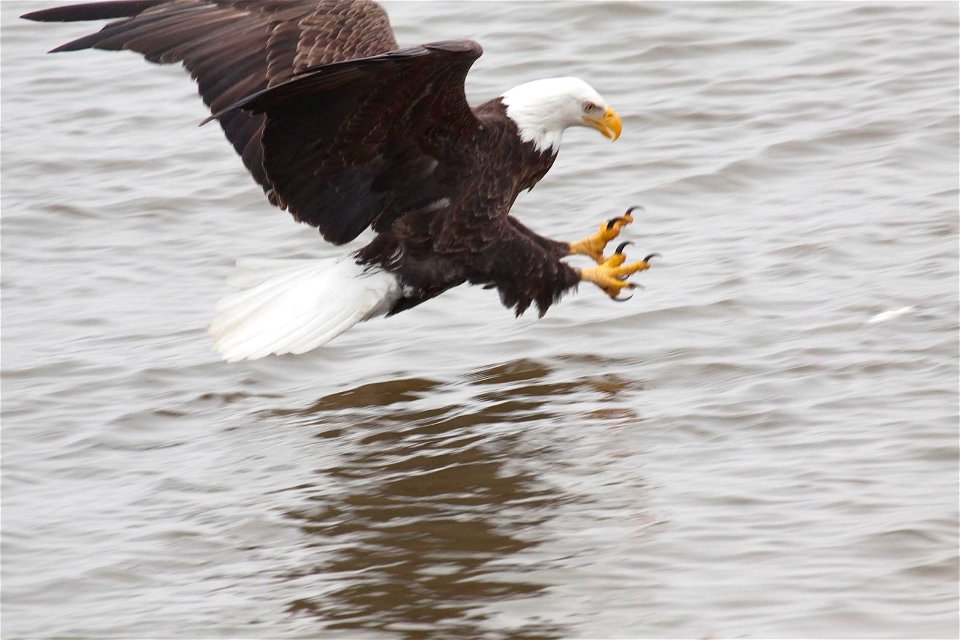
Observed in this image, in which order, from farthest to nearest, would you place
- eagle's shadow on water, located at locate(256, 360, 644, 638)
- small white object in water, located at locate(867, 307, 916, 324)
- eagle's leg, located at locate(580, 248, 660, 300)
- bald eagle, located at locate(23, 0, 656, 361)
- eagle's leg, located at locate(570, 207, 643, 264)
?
1. eagle's leg, located at locate(570, 207, 643, 264)
2. eagle's leg, located at locate(580, 248, 660, 300)
3. small white object in water, located at locate(867, 307, 916, 324)
4. bald eagle, located at locate(23, 0, 656, 361)
5. eagle's shadow on water, located at locate(256, 360, 644, 638)

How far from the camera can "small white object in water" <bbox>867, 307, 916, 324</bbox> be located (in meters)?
5.62

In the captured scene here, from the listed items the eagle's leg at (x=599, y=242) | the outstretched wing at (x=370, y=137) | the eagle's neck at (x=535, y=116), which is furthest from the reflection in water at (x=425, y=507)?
the eagle's neck at (x=535, y=116)

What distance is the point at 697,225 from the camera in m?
6.82

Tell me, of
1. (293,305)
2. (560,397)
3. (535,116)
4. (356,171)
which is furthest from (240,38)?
(560,397)

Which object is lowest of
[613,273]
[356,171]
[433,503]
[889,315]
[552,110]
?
[433,503]

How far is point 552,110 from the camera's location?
5.54 meters

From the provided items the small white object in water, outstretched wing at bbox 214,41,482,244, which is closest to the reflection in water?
outstretched wing at bbox 214,41,482,244

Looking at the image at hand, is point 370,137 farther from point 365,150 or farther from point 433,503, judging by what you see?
point 433,503

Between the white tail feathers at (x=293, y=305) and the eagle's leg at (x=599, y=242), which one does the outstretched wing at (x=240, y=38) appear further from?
the eagle's leg at (x=599, y=242)

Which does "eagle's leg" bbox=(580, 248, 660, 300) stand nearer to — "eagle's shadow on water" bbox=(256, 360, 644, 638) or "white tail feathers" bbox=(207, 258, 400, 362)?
"eagle's shadow on water" bbox=(256, 360, 644, 638)

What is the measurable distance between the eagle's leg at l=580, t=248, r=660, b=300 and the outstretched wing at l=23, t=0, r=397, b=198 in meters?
1.08

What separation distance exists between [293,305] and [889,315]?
2.09 metres

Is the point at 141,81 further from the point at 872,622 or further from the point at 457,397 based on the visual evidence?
the point at 872,622

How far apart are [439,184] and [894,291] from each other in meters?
1.74
